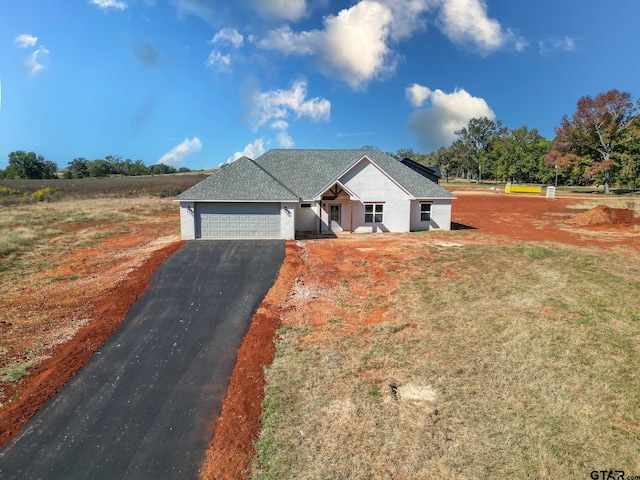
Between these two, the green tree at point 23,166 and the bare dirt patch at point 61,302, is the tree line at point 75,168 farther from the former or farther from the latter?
the bare dirt patch at point 61,302

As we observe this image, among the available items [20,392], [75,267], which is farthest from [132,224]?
[20,392]

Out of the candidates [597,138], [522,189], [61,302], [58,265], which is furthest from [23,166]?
[597,138]

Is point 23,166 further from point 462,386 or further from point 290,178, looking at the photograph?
point 462,386

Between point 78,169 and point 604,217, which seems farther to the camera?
point 78,169

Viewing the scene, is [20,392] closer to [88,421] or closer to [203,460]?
[88,421]

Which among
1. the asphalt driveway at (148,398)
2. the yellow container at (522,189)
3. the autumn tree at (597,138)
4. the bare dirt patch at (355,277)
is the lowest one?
the asphalt driveway at (148,398)

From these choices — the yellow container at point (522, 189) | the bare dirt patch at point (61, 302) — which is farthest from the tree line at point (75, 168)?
the yellow container at point (522, 189)
